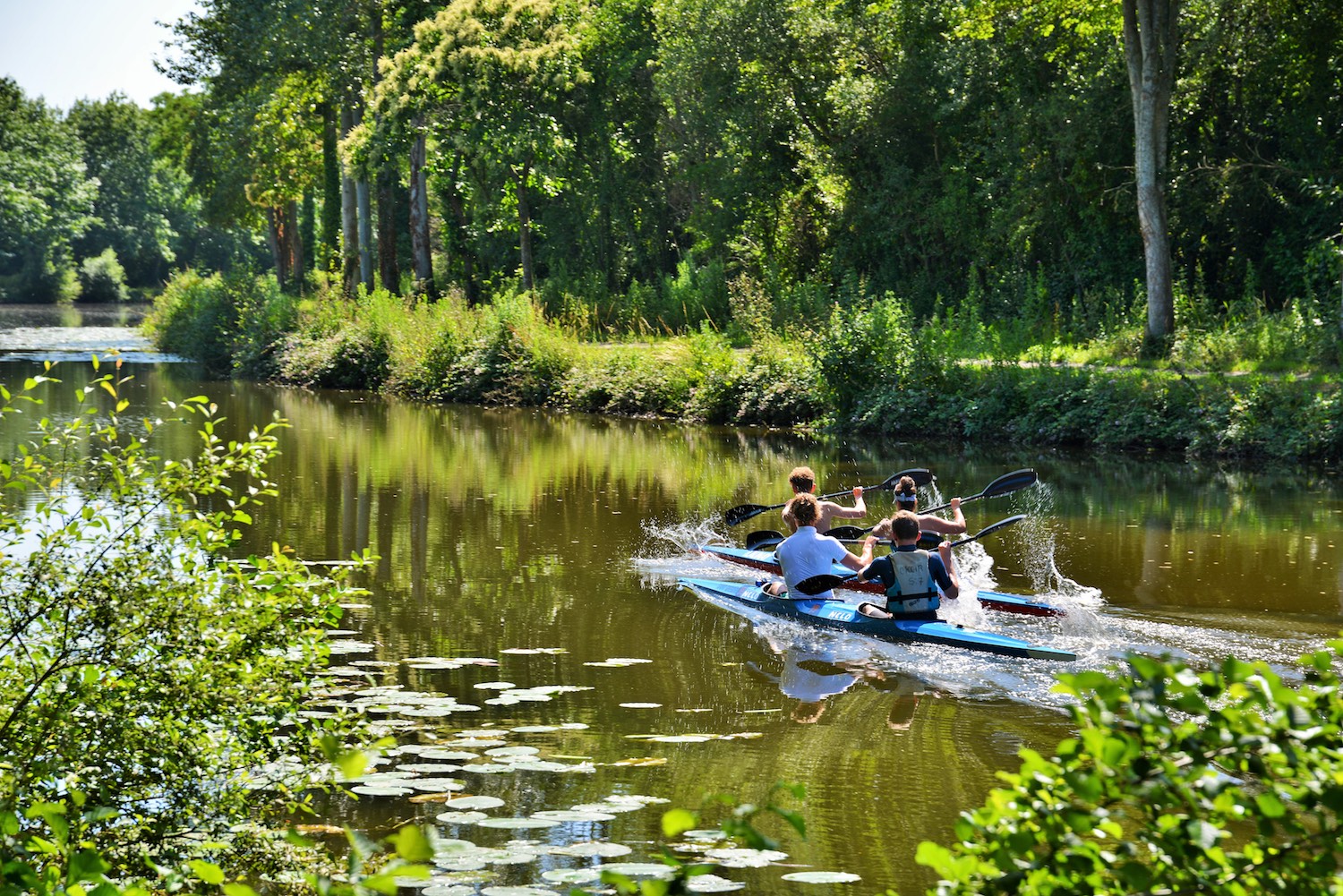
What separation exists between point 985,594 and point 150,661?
693 cm

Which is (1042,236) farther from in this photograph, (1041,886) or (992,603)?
(1041,886)

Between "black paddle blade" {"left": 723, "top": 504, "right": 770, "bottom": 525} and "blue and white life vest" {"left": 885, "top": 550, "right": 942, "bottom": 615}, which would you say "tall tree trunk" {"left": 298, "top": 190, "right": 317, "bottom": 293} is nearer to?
"black paddle blade" {"left": 723, "top": 504, "right": 770, "bottom": 525}

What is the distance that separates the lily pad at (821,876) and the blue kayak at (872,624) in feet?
12.2

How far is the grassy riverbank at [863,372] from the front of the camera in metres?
18.4

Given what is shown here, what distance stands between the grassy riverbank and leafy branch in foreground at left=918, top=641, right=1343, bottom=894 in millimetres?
16095

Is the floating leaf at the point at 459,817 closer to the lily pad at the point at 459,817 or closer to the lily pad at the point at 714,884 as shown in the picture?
the lily pad at the point at 459,817

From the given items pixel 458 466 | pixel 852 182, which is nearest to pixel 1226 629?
pixel 458 466

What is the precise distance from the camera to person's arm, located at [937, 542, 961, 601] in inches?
382

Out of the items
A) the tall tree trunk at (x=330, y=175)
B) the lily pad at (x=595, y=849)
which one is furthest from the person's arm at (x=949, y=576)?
the tall tree trunk at (x=330, y=175)

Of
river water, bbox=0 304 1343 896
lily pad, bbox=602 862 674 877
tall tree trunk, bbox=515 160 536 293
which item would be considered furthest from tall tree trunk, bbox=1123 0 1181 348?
lily pad, bbox=602 862 674 877

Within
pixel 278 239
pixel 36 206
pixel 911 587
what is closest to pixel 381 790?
pixel 911 587

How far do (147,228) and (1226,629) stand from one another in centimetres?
8345

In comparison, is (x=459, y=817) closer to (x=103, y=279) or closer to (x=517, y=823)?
(x=517, y=823)

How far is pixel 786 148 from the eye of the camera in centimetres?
3209
